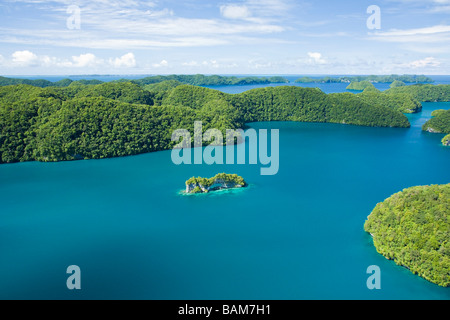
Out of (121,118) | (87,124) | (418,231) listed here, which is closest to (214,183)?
(418,231)

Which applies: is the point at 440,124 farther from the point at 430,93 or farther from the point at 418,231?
the point at 430,93

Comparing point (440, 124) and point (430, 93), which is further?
point (430, 93)

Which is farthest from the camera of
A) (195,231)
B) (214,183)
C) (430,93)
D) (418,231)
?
(430,93)

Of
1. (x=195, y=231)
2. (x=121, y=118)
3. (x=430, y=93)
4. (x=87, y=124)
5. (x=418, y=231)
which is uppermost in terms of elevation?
(x=430, y=93)

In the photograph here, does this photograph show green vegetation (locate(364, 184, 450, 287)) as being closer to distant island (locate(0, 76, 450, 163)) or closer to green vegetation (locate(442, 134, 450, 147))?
distant island (locate(0, 76, 450, 163))

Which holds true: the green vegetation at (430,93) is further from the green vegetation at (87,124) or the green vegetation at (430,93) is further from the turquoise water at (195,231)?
the turquoise water at (195,231)
